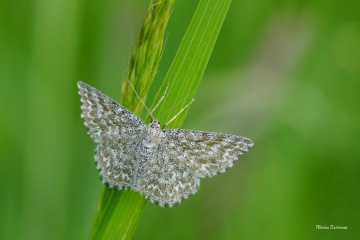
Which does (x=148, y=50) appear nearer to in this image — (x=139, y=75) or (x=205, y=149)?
(x=139, y=75)

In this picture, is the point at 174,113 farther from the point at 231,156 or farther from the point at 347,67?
the point at 347,67

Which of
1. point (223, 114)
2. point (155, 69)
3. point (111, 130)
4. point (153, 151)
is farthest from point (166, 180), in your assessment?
point (223, 114)

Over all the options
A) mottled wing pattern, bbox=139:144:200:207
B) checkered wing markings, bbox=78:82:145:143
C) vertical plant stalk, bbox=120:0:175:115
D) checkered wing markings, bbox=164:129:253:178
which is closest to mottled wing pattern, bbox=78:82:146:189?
checkered wing markings, bbox=78:82:145:143

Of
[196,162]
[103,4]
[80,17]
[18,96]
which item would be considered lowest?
[196,162]

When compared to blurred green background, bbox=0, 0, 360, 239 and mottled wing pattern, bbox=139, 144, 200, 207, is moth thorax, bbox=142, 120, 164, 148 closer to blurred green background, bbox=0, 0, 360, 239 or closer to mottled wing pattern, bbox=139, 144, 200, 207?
mottled wing pattern, bbox=139, 144, 200, 207

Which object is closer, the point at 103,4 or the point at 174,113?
the point at 174,113

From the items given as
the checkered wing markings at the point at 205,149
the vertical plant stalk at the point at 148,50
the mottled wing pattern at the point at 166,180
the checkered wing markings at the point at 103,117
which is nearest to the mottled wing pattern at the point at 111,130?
the checkered wing markings at the point at 103,117

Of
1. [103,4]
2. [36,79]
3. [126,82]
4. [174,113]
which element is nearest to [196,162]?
[174,113]
